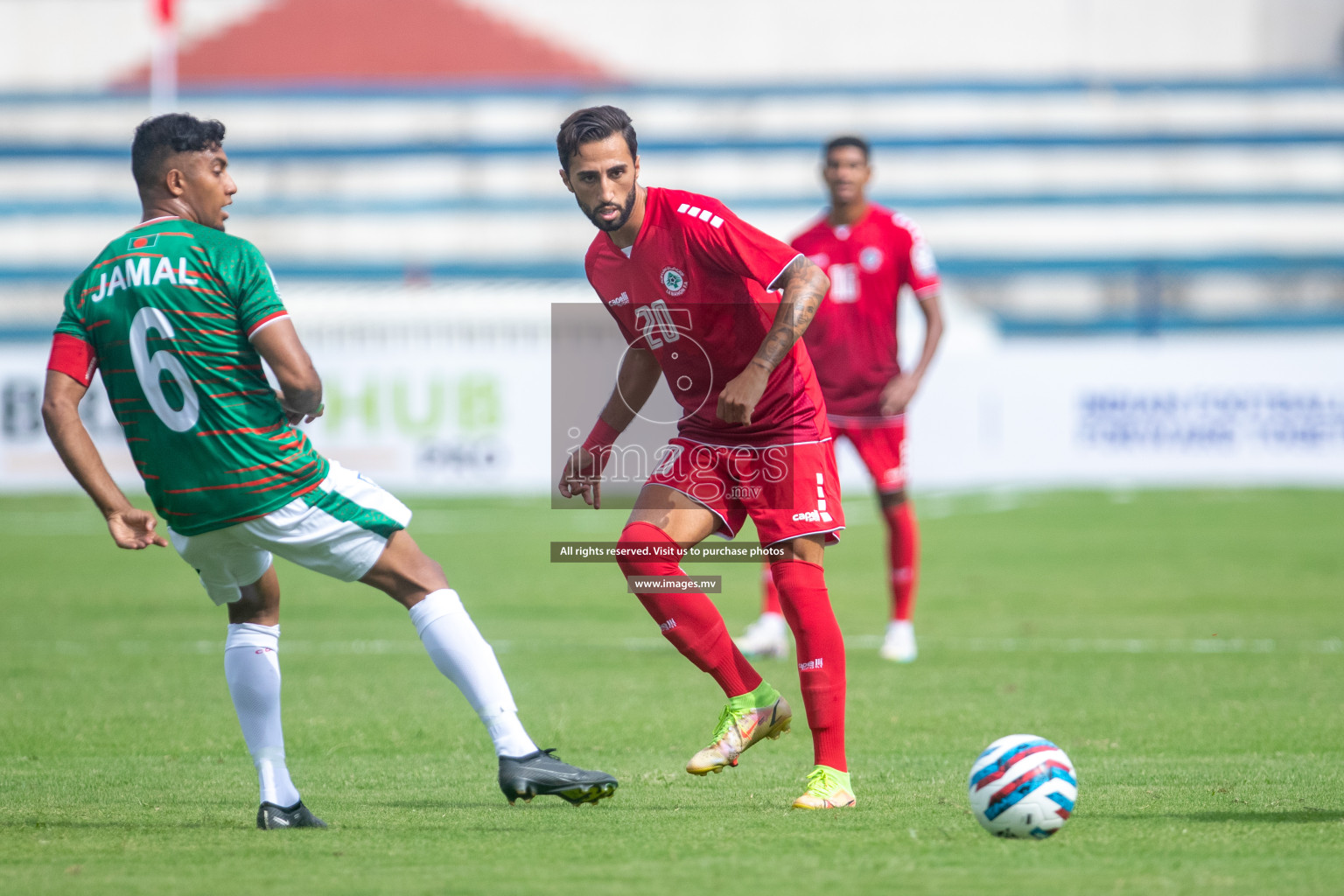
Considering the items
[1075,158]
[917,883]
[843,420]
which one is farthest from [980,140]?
[917,883]

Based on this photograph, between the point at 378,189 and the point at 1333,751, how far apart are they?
30.2 metres

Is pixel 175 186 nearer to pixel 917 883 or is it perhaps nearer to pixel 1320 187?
pixel 917 883

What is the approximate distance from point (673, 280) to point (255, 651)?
5.69 ft

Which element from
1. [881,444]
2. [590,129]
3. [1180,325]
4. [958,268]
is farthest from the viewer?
[958,268]

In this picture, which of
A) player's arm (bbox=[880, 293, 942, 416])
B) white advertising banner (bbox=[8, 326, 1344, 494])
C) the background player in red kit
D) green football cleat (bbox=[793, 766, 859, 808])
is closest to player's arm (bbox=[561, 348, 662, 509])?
green football cleat (bbox=[793, 766, 859, 808])

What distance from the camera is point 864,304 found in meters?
8.58

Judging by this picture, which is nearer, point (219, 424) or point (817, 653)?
point (219, 424)

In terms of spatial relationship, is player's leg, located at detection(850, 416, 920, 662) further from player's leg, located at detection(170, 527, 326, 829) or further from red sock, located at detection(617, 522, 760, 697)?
player's leg, located at detection(170, 527, 326, 829)

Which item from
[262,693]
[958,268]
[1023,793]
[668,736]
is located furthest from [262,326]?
[958,268]

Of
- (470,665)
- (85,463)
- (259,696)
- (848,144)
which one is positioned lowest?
(259,696)

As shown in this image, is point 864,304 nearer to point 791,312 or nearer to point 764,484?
point 764,484

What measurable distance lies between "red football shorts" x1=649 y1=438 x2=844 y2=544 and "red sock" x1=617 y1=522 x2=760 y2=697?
0.20m

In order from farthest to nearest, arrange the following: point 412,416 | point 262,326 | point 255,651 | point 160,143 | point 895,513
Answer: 1. point 412,416
2. point 895,513
3. point 255,651
4. point 160,143
5. point 262,326

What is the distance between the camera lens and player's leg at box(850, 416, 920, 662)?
8281 mm
